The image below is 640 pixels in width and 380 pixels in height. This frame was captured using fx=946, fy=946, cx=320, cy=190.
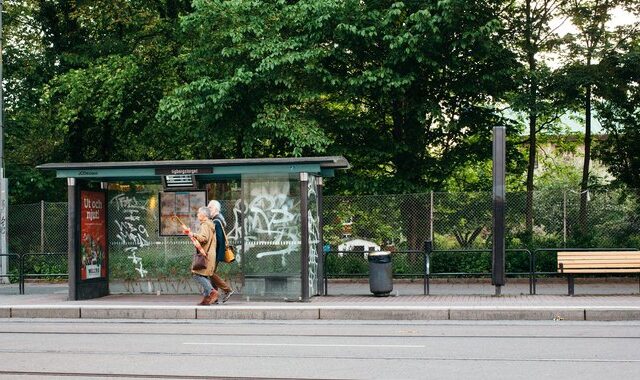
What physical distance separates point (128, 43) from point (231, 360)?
2282 cm

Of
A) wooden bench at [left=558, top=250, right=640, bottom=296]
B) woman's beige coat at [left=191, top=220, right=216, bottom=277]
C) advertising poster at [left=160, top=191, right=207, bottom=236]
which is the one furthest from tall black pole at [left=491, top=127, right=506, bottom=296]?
advertising poster at [left=160, top=191, right=207, bottom=236]

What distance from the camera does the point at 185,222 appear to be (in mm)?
20172

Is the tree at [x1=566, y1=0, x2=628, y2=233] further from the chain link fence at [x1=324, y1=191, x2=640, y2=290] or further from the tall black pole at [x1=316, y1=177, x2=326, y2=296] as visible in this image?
the tall black pole at [x1=316, y1=177, x2=326, y2=296]

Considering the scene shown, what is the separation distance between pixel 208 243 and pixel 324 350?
629 centimetres

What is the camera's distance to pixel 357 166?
27141mm

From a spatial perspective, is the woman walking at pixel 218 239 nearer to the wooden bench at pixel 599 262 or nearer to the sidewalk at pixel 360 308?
the sidewalk at pixel 360 308

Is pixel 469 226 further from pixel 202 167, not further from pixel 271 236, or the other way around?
pixel 202 167

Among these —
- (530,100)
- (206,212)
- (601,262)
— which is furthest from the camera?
(530,100)

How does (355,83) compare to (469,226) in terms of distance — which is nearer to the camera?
(469,226)

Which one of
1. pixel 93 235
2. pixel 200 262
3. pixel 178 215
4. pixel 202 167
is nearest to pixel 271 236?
pixel 200 262

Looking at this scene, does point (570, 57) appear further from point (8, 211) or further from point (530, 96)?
Answer: point (8, 211)

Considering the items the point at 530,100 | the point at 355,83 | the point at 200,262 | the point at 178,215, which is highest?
the point at 355,83

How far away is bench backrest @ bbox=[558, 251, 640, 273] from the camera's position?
18.5 meters

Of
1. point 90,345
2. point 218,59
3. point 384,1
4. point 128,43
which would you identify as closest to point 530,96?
point 384,1
